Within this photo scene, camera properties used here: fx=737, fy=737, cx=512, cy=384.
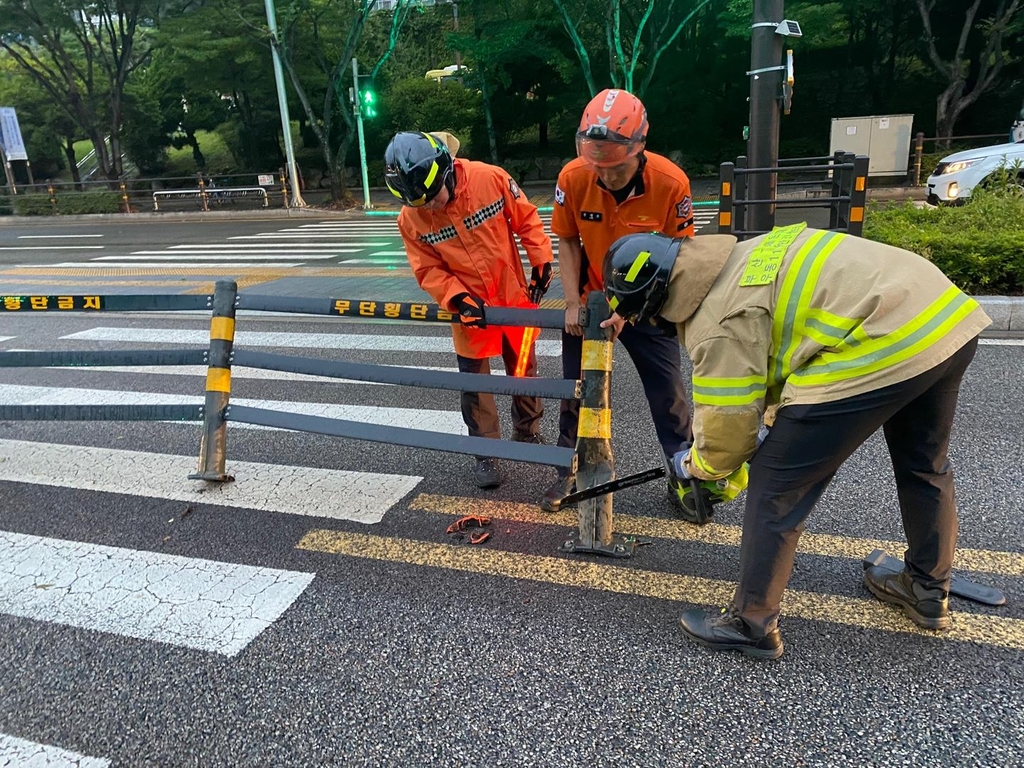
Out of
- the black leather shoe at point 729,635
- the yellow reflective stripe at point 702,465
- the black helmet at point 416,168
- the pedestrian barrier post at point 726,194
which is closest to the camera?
the yellow reflective stripe at point 702,465

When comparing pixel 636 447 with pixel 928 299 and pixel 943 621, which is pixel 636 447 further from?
pixel 928 299

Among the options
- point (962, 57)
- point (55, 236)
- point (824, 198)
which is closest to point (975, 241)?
point (824, 198)

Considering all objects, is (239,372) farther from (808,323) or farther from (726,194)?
(808,323)

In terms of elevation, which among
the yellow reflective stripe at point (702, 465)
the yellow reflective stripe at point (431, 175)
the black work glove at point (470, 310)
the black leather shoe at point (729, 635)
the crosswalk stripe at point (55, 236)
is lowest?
the black leather shoe at point (729, 635)

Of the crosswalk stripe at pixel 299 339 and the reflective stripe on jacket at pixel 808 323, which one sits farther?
the crosswalk stripe at pixel 299 339

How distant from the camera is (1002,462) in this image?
3.81m

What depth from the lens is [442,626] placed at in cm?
274

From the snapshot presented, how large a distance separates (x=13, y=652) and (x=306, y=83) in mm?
27373

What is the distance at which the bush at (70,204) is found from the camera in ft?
85.9

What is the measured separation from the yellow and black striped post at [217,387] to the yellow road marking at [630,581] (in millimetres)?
929

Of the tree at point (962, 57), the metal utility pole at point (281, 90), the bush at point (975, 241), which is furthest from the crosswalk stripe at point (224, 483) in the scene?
the tree at point (962, 57)

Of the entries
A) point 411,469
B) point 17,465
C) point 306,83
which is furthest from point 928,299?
point 306,83

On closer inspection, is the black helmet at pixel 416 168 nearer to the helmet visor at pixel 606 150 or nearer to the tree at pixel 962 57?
the helmet visor at pixel 606 150

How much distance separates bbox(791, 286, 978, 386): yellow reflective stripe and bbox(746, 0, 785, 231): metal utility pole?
21.2 ft
